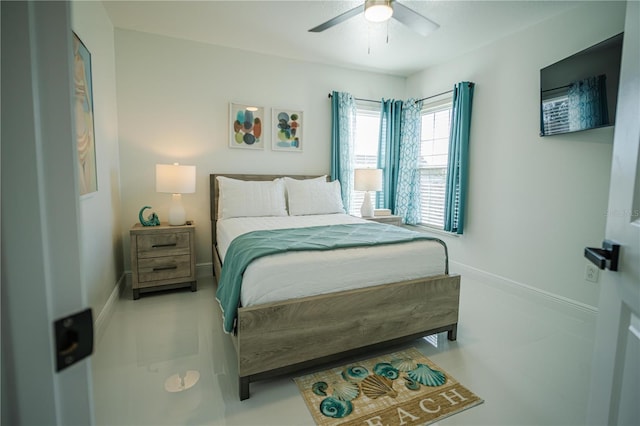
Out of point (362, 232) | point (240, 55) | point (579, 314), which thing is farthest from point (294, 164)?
point (579, 314)

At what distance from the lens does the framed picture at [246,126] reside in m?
3.75

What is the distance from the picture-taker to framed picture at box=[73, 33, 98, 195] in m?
1.98

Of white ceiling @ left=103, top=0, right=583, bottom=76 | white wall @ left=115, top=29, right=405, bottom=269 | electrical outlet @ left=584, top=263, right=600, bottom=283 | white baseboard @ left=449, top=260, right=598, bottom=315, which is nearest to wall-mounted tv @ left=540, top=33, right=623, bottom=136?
white ceiling @ left=103, top=0, right=583, bottom=76

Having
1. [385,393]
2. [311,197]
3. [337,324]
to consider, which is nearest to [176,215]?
[311,197]

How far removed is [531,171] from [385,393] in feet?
8.66

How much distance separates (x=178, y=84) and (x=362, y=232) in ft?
8.96

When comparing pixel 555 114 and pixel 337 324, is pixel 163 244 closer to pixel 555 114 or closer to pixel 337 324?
pixel 337 324

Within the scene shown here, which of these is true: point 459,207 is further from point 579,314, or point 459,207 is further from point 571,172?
point 579,314

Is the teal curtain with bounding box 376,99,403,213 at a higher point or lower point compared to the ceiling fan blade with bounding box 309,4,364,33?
lower

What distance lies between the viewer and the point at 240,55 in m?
3.72

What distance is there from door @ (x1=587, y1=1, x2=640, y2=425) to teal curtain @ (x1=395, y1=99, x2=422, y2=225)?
11.8 feet

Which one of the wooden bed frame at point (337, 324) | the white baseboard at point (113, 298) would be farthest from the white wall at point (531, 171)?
the white baseboard at point (113, 298)

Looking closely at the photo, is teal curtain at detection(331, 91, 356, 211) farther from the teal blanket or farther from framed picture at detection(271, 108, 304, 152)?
the teal blanket

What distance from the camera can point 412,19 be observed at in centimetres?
236
